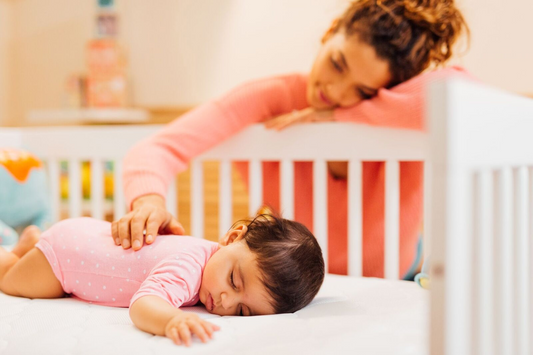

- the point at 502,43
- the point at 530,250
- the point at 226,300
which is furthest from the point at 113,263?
the point at 502,43

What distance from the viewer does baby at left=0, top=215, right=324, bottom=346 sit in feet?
2.24

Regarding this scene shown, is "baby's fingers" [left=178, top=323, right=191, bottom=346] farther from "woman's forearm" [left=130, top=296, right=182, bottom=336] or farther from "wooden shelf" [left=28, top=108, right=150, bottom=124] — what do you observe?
"wooden shelf" [left=28, top=108, right=150, bottom=124]

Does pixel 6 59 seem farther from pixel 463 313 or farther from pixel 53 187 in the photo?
pixel 463 313

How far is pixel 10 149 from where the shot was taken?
1.31 metres

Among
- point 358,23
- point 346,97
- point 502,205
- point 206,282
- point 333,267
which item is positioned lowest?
point 333,267

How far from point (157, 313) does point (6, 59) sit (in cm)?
196

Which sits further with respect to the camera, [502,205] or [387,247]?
[387,247]

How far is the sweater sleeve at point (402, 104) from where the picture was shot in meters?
0.93

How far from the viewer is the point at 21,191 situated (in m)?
1.27

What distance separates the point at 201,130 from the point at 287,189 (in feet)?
0.70

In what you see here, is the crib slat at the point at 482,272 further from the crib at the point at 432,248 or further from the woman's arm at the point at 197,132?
the woman's arm at the point at 197,132

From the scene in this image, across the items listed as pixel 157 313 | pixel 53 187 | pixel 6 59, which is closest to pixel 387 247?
pixel 157 313

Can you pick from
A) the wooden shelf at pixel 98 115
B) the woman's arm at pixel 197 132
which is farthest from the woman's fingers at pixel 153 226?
the wooden shelf at pixel 98 115

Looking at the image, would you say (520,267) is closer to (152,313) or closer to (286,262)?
(286,262)
